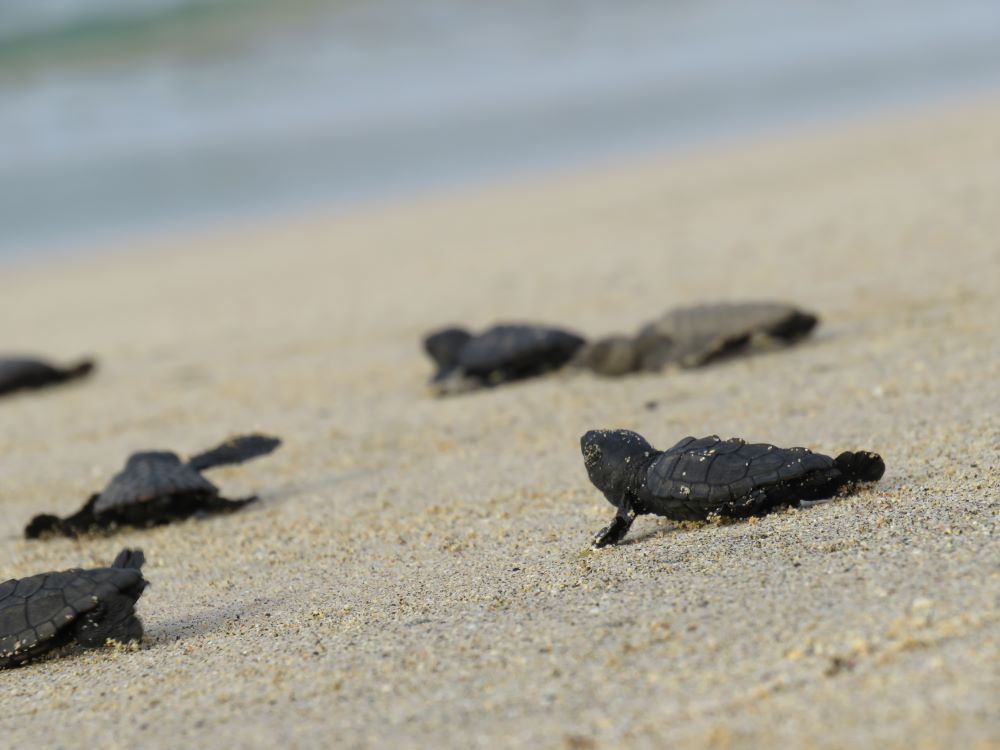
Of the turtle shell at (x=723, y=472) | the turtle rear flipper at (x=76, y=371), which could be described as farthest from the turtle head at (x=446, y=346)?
the turtle shell at (x=723, y=472)

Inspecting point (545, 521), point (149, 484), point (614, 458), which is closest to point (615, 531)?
point (614, 458)

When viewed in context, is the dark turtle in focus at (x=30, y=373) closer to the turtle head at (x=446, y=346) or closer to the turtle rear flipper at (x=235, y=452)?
the turtle head at (x=446, y=346)

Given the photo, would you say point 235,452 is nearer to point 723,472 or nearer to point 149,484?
point 149,484

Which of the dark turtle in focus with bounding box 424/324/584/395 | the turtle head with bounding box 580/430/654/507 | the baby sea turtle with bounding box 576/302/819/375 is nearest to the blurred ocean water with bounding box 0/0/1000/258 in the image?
the dark turtle in focus with bounding box 424/324/584/395

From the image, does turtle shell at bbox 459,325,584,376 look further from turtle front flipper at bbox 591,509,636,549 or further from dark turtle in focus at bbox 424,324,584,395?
turtle front flipper at bbox 591,509,636,549

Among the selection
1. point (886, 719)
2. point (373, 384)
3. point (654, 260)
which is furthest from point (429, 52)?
point (886, 719)

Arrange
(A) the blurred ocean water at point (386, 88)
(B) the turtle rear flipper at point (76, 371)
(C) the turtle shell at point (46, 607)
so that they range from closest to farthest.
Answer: (C) the turtle shell at point (46, 607), (B) the turtle rear flipper at point (76, 371), (A) the blurred ocean water at point (386, 88)

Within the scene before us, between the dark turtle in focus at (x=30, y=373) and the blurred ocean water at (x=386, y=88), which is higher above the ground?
the blurred ocean water at (x=386, y=88)

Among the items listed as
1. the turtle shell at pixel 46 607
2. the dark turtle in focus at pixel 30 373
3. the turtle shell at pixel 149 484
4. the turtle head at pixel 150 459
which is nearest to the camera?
the turtle shell at pixel 46 607
